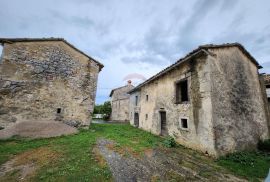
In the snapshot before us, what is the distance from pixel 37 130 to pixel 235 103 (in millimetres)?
10706

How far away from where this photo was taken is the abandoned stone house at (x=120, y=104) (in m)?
24.3

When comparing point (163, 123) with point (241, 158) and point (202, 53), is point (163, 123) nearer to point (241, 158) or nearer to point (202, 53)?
point (241, 158)

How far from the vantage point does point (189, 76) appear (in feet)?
26.2

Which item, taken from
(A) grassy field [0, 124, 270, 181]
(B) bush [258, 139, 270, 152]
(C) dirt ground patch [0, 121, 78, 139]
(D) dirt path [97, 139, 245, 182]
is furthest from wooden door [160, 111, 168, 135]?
(C) dirt ground patch [0, 121, 78, 139]

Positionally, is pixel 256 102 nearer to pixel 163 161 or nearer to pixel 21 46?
pixel 163 161

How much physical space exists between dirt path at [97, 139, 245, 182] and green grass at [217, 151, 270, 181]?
56 cm

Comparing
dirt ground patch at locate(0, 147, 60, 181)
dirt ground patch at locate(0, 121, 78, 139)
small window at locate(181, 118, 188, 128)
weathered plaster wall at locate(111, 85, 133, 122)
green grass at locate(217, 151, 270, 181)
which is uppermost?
weathered plaster wall at locate(111, 85, 133, 122)

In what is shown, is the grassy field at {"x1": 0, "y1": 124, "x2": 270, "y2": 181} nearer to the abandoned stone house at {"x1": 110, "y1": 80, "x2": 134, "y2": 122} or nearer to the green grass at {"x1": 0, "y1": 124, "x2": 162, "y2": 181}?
the green grass at {"x1": 0, "y1": 124, "x2": 162, "y2": 181}

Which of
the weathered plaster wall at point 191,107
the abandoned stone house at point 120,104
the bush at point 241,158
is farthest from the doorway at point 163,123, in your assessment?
the abandoned stone house at point 120,104

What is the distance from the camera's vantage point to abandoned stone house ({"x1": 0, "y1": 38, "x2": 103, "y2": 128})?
27.9 feet

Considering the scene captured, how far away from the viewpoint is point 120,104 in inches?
997

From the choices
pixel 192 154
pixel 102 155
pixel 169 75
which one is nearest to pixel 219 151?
pixel 192 154

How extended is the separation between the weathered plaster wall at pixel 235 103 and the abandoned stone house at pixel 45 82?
839 cm

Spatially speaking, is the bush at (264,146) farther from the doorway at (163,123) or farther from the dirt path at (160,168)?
the doorway at (163,123)
